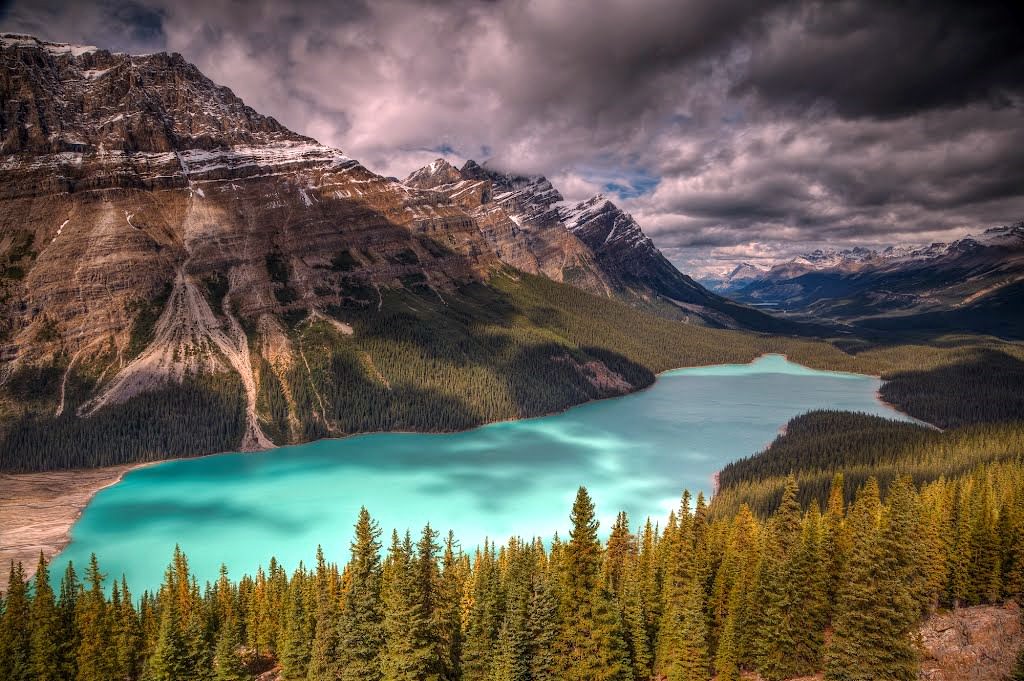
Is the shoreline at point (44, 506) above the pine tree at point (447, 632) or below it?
below

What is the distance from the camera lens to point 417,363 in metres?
197

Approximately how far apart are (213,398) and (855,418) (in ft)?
595

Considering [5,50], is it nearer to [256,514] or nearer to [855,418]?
[256,514]

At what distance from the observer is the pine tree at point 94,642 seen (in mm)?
49562

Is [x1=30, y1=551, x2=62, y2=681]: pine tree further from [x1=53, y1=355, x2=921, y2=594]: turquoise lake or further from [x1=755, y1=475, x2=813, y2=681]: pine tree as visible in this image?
[x1=755, y1=475, x2=813, y2=681]: pine tree

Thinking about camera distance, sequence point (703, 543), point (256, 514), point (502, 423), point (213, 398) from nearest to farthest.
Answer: point (703, 543) < point (256, 514) < point (213, 398) < point (502, 423)

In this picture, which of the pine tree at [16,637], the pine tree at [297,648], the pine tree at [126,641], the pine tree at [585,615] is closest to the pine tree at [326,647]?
the pine tree at [297,648]

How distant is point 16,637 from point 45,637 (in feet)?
8.61

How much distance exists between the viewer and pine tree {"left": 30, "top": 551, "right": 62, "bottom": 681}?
1933 inches

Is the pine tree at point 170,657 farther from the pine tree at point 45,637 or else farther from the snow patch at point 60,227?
the snow patch at point 60,227

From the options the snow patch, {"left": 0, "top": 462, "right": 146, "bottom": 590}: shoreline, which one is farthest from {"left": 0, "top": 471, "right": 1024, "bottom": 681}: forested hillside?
the snow patch

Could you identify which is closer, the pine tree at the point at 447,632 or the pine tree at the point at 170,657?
the pine tree at the point at 447,632

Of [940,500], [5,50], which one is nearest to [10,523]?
[940,500]

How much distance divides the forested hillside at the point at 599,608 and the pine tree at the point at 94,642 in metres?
0.16
